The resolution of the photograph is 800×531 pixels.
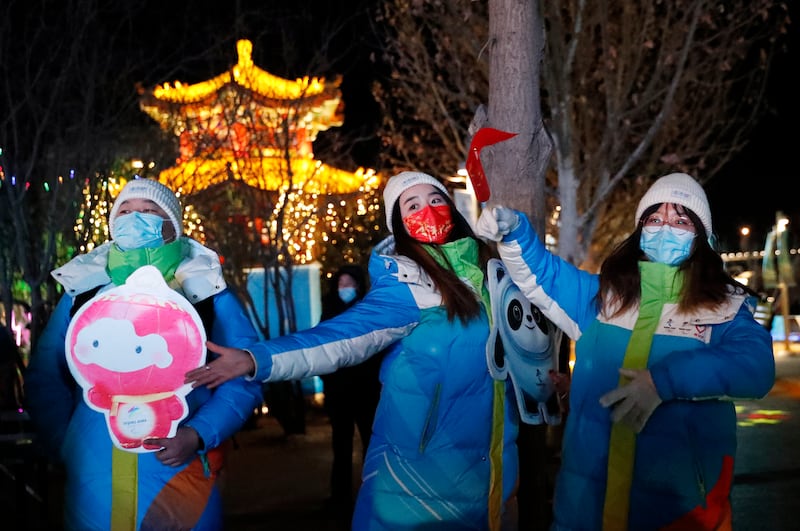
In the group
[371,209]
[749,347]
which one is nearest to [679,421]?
[749,347]

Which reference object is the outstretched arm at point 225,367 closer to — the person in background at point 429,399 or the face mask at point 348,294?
the person in background at point 429,399

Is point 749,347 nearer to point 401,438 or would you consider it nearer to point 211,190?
point 401,438

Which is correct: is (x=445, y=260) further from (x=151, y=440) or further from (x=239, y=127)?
(x=239, y=127)

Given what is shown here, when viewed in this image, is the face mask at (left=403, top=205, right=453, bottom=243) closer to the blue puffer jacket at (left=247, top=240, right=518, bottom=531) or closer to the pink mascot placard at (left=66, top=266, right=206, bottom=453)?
the blue puffer jacket at (left=247, top=240, right=518, bottom=531)

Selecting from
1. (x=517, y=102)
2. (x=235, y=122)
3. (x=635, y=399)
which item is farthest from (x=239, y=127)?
(x=635, y=399)

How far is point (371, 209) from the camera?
669 inches

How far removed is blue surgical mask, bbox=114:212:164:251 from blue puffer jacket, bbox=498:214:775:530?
1319 mm

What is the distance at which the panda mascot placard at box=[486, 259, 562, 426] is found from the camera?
11.8ft

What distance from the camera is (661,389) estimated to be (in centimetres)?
309

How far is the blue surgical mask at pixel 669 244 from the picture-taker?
346cm

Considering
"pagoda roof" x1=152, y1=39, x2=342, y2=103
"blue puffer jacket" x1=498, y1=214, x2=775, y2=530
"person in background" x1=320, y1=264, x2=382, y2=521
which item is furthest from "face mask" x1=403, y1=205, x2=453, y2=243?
"pagoda roof" x1=152, y1=39, x2=342, y2=103

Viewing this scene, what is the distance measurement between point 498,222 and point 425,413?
0.75 m

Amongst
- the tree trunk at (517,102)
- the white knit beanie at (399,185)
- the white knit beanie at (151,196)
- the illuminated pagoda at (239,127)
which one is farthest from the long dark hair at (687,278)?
the illuminated pagoda at (239,127)

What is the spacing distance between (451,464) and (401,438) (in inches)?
8.1
